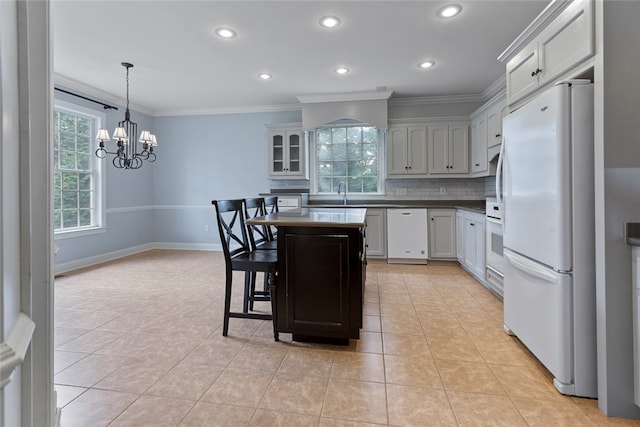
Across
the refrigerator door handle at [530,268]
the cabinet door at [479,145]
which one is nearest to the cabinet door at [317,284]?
the refrigerator door handle at [530,268]

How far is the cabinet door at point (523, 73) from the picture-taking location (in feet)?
6.60

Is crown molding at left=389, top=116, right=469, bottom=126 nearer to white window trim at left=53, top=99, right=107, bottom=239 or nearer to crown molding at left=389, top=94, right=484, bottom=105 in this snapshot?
crown molding at left=389, top=94, right=484, bottom=105

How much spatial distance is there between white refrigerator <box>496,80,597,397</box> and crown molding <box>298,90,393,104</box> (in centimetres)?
307

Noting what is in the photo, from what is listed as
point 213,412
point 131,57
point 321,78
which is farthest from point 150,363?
point 321,78

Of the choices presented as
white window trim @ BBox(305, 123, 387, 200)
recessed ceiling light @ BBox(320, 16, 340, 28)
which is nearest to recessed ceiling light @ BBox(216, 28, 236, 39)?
recessed ceiling light @ BBox(320, 16, 340, 28)

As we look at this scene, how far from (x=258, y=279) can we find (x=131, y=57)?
3012 millimetres

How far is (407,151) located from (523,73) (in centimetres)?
272

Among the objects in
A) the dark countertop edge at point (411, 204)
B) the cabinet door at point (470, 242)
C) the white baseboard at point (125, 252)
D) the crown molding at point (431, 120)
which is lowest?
the white baseboard at point (125, 252)

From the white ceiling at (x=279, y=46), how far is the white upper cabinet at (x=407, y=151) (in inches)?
23.4

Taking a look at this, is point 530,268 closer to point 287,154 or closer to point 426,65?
point 426,65

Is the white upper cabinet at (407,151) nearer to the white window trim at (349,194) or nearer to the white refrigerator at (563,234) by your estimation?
the white window trim at (349,194)

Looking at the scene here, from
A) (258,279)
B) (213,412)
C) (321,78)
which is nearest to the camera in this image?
(213,412)

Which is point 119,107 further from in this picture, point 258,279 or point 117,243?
point 258,279

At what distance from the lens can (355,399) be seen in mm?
1626
